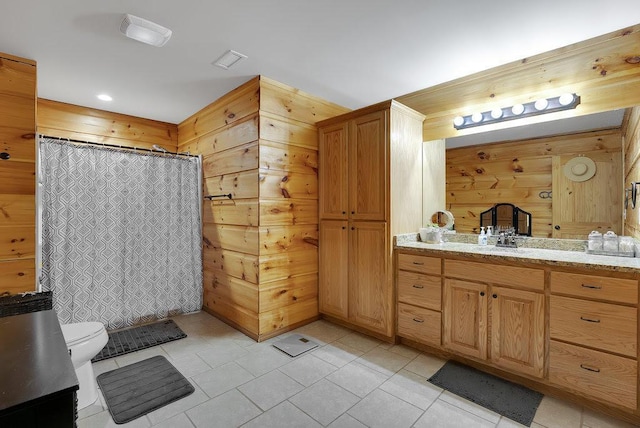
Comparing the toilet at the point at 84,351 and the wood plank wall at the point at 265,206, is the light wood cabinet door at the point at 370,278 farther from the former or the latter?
the toilet at the point at 84,351

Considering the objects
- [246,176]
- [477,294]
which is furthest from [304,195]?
[477,294]

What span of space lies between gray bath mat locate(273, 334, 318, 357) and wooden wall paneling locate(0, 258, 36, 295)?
1.95 metres

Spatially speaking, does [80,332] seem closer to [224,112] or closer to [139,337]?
[139,337]

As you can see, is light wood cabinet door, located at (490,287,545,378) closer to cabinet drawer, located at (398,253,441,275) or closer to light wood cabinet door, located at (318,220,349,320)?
cabinet drawer, located at (398,253,441,275)

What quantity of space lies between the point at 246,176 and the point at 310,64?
113cm

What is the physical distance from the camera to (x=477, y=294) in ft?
7.12

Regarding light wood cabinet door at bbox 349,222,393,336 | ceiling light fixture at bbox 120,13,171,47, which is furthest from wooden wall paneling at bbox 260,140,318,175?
ceiling light fixture at bbox 120,13,171,47

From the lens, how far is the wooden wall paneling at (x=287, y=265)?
2.74 meters

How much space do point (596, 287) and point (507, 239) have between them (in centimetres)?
81

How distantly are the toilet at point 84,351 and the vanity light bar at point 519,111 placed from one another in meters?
3.24

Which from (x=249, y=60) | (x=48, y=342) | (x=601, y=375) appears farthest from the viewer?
(x=249, y=60)

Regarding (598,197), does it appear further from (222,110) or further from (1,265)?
(1,265)

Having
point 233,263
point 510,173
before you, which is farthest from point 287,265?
point 510,173

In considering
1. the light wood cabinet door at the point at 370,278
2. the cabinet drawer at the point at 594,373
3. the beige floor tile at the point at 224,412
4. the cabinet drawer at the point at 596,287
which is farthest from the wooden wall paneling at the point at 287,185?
the cabinet drawer at the point at 594,373
